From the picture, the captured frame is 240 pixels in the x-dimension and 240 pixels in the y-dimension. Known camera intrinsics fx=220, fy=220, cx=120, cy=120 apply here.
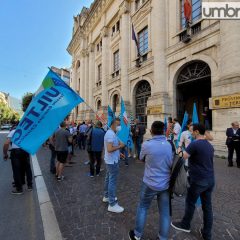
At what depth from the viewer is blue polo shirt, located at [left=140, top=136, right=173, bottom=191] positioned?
9.65ft

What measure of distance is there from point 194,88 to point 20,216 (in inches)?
548

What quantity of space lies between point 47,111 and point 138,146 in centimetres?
643

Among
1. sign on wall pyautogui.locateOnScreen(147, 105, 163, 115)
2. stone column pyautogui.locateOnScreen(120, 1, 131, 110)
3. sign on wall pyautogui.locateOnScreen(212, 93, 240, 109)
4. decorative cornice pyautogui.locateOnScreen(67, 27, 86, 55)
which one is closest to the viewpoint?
sign on wall pyautogui.locateOnScreen(212, 93, 240, 109)

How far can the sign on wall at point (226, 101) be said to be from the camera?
9.79 metres

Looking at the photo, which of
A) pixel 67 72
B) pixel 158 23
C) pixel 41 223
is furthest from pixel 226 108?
pixel 67 72

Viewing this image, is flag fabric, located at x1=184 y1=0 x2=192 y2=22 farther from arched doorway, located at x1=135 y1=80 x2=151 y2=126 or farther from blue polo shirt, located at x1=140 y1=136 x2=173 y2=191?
blue polo shirt, located at x1=140 y1=136 x2=173 y2=191

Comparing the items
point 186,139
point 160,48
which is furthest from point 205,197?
point 160,48

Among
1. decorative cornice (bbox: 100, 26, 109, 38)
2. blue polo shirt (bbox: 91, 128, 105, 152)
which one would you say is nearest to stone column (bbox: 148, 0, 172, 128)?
blue polo shirt (bbox: 91, 128, 105, 152)

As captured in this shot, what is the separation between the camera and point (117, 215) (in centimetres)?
405

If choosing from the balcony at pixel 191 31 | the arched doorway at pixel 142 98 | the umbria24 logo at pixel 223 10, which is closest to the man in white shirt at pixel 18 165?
the umbria24 logo at pixel 223 10

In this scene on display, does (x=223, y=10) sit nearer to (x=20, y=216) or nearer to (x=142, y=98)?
(x=20, y=216)

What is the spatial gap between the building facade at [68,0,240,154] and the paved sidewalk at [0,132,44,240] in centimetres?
878

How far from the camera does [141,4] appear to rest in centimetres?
1795

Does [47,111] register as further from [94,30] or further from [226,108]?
[94,30]
